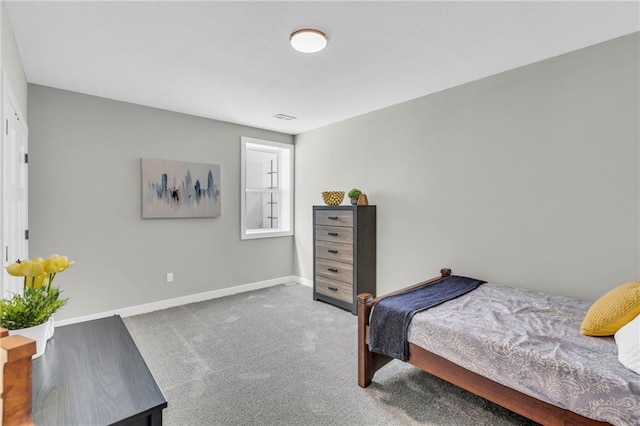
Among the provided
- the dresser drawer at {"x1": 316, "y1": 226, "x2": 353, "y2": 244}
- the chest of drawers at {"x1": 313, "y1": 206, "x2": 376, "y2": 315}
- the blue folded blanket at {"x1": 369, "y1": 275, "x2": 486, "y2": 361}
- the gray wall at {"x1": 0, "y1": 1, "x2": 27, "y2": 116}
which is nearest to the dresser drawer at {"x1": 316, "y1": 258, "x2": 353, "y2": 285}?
the chest of drawers at {"x1": 313, "y1": 206, "x2": 376, "y2": 315}

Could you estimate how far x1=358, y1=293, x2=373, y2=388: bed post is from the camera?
2.27m

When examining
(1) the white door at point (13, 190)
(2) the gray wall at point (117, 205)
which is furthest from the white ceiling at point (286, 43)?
(1) the white door at point (13, 190)

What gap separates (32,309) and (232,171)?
3504mm

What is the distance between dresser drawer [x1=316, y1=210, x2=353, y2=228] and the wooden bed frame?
5.26 ft

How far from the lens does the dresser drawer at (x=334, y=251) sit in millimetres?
3875

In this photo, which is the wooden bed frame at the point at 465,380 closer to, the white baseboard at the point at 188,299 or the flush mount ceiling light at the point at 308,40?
the flush mount ceiling light at the point at 308,40

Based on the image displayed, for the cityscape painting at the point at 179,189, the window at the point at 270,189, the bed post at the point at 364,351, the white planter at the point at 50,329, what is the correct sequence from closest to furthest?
the white planter at the point at 50,329
the bed post at the point at 364,351
the cityscape painting at the point at 179,189
the window at the point at 270,189

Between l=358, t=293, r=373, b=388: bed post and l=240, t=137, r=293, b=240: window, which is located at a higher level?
l=240, t=137, r=293, b=240: window

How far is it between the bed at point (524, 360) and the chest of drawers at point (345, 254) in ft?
4.73

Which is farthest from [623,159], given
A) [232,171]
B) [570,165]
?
[232,171]

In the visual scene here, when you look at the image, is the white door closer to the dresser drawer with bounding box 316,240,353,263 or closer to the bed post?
the bed post

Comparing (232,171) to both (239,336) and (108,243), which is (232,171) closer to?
(108,243)

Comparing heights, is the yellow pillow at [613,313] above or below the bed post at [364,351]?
above

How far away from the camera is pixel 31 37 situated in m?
2.25
